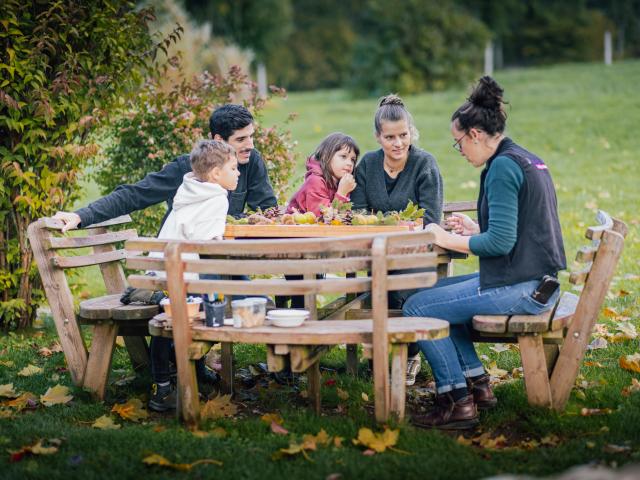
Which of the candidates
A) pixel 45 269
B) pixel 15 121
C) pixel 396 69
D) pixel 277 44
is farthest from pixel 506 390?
pixel 277 44

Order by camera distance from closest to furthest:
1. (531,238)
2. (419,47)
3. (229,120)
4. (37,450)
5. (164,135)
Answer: (37,450) < (531,238) < (229,120) < (164,135) < (419,47)

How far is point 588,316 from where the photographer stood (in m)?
4.47

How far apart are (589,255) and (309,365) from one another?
1.56m

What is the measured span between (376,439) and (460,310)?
2.92 ft

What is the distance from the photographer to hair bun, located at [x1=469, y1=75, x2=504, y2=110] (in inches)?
180

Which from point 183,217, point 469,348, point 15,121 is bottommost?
point 469,348

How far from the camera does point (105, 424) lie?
15.0ft

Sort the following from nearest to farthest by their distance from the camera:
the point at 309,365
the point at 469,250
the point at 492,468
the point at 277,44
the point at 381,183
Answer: the point at 492,468 → the point at 309,365 → the point at 469,250 → the point at 381,183 → the point at 277,44

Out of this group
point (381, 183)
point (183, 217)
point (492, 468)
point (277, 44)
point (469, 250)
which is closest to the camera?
point (492, 468)

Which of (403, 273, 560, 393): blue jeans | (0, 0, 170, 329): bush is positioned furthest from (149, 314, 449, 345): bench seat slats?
(0, 0, 170, 329): bush

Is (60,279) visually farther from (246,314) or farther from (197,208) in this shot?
(246,314)

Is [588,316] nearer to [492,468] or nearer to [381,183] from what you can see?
[492,468]

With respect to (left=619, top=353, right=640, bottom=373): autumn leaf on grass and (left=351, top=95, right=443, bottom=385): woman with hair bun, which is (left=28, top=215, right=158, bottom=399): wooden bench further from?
(left=619, top=353, right=640, bottom=373): autumn leaf on grass

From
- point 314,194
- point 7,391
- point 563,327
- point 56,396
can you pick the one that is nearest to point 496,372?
point 563,327
